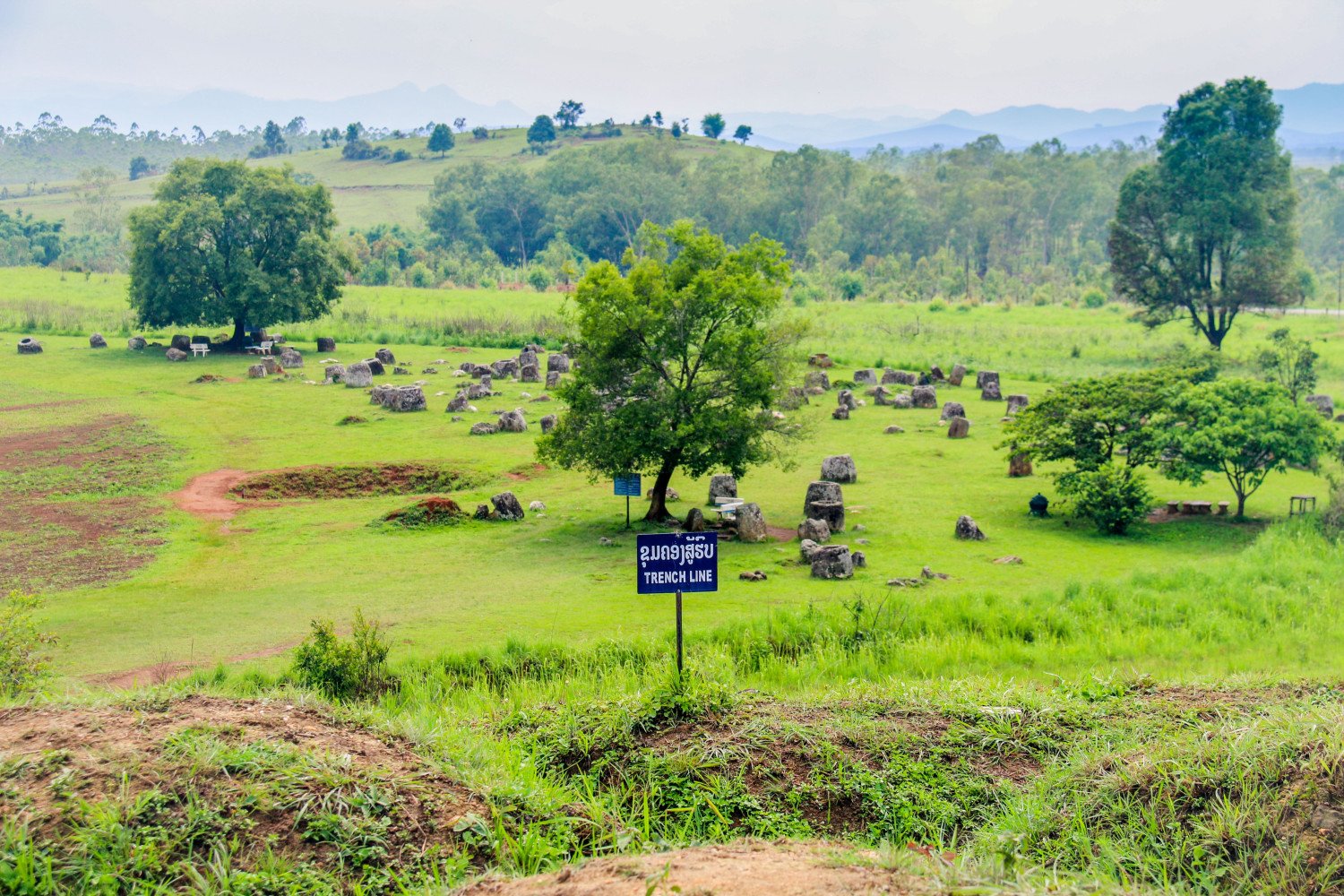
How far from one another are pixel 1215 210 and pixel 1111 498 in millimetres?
28002

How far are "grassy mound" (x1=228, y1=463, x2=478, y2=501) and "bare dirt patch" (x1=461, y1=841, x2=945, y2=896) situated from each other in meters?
Answer: 19.1

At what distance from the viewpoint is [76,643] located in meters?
15.0

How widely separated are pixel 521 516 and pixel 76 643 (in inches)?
358

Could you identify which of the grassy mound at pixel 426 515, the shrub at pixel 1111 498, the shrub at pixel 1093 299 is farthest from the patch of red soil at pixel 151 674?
the shrub at pixel 1093 299

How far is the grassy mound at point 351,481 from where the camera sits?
24.7 metres

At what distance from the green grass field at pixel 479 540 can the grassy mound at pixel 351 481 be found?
66 cm

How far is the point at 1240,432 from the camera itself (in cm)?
2103

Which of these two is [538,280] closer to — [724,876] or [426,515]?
[426,515]

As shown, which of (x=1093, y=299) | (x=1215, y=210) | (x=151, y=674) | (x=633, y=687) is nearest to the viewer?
(x=633, y=687)

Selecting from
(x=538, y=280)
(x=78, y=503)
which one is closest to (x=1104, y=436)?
(x=78, y=503)

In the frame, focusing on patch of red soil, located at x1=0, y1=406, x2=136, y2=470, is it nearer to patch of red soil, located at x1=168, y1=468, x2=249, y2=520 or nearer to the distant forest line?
patch of red soil, located at x1=168, y1=468, x2=249, y2=520

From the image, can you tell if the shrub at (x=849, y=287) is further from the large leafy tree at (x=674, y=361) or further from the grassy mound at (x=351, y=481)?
the large leafy tree at (x=674, y=361)

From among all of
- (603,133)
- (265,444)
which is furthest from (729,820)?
(603,133)

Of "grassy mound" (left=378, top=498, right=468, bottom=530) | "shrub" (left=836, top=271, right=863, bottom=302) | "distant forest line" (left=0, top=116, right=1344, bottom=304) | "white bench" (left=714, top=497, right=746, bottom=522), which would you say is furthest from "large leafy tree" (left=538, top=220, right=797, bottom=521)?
"distant forest line" (left=0, top=116, right=1344, bottom=304)
